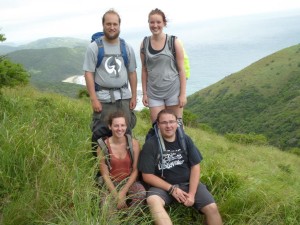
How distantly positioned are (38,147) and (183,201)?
1.52 meters

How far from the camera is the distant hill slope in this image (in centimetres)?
6631

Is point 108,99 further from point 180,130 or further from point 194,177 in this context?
point 194,177

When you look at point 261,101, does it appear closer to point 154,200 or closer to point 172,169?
point 172,169

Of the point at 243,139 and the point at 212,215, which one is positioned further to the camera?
the point at 243,139

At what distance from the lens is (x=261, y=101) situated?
9000cm

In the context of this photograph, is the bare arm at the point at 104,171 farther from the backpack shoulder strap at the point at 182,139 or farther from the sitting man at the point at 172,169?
the backpack shoulder strap at the point at 182,139

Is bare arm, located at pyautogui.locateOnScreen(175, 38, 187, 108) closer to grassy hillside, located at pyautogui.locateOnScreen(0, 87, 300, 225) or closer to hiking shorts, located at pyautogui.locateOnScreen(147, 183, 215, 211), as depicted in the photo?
grassy hillside, located at pyautogui.locateOnScreen(0, 87, 300, 225)

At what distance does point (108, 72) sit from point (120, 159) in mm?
1028

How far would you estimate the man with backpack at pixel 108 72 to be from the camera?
4.02 m

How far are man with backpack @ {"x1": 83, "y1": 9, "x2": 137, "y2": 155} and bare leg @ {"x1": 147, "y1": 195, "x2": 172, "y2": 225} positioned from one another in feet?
3.45

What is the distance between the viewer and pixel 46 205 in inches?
114

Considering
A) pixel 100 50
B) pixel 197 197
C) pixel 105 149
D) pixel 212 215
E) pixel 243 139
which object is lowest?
pixel 243 139

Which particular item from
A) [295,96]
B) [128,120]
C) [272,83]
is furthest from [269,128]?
[128,120]

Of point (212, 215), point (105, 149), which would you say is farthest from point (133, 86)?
point (212, 215)
